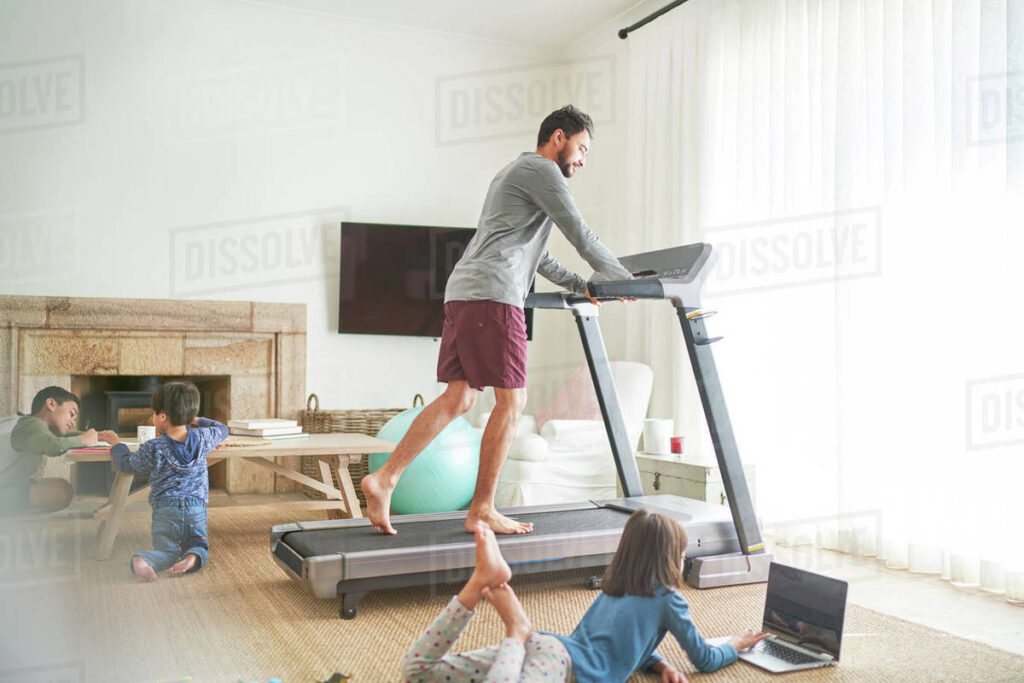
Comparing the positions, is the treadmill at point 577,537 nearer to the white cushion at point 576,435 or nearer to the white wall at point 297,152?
the white cushion at point 576,435

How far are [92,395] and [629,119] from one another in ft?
11.3

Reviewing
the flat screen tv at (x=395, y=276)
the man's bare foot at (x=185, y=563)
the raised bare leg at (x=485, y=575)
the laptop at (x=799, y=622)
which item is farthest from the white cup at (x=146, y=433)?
the laptop at (x=799, y=622)

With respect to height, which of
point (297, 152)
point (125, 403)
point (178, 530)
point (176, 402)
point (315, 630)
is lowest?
point (315, 630)

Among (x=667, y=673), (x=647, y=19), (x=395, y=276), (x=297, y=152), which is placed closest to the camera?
(x=667, y=673)

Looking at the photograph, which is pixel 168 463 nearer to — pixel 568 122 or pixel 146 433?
pixel 146 433

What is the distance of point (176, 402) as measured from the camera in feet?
8.76

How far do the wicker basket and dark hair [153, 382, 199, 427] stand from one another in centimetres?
156

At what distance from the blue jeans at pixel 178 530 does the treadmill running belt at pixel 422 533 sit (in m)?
0.47

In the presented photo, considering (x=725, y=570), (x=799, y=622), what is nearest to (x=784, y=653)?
(x=799, y=622)

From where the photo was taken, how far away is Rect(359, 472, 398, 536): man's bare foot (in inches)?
94.1

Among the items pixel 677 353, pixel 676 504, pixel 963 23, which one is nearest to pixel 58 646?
pixel 676 504

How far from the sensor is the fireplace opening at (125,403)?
418 cm

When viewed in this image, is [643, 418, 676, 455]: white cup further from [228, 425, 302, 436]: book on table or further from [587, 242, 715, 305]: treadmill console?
[228, 425, 302, 436]: book on table

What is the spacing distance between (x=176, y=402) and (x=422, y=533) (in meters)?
0.97
